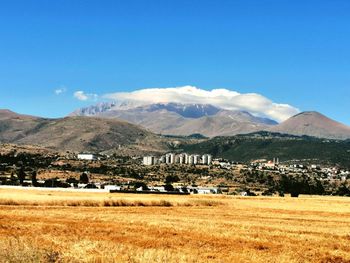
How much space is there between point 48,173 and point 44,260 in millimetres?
183721

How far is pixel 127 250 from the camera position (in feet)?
84.4

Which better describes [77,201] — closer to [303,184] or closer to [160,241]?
[160,241]

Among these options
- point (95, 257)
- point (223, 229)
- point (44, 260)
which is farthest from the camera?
point (223, 229)

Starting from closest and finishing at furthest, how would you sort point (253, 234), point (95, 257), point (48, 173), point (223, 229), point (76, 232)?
point (95, 257), point (76, 232), point (253, 234), point (223, 229), point (48, 173)

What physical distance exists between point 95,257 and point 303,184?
162 meters

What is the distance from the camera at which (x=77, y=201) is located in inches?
2879

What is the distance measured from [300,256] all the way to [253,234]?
379 inches

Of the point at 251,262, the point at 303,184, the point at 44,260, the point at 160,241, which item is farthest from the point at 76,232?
the point at 303,184

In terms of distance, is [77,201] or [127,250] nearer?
[127,250]

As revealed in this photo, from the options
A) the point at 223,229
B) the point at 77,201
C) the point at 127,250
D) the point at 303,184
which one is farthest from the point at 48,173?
the point at 127,250

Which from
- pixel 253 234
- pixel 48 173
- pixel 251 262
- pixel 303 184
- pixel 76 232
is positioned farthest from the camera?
pixel 48 173

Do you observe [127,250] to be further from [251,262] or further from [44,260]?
[44,260]

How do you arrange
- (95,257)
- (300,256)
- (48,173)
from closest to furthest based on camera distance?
(95,257)
(300,256)
(48,173)

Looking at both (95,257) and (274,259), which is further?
(274,259)
